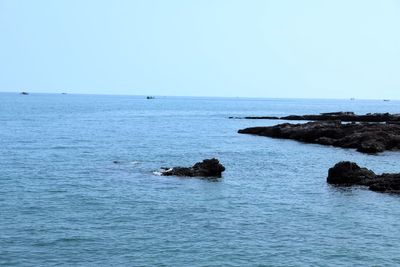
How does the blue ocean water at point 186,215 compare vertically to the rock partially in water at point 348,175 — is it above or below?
below

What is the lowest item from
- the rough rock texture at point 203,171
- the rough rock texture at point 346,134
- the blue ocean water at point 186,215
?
the blue ocean water at point 186,215

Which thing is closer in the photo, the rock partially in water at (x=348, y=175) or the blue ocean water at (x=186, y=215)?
the blue ocean water at (x=186, y=215)

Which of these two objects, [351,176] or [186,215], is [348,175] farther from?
[186,215]

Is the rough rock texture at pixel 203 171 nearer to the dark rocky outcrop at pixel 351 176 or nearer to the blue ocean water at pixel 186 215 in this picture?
the blue ocean water at pixel 186 215

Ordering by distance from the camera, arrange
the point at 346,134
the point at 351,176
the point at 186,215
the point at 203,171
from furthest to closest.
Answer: the point at 346,134
the point at 203,171
the point at 351,176
the point at 186,215

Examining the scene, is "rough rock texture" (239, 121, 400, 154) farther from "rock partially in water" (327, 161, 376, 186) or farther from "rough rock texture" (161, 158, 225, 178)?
"rough rock texture" (161, 158, 225, 178)

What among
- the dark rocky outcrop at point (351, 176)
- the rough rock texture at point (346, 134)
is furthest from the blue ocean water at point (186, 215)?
the rough rock texture at point (346, 134)

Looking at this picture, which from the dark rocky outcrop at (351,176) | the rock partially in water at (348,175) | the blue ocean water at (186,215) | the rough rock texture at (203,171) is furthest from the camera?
the rough rock texture at (203,171)

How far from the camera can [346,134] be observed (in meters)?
91.9

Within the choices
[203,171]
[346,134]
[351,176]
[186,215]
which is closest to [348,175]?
[351,176]

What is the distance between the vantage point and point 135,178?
52.6 metres

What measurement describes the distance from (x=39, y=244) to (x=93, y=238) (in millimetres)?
3232

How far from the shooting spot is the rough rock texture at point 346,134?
81000mm

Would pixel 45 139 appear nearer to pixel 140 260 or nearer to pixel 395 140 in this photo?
pixel 395 140
